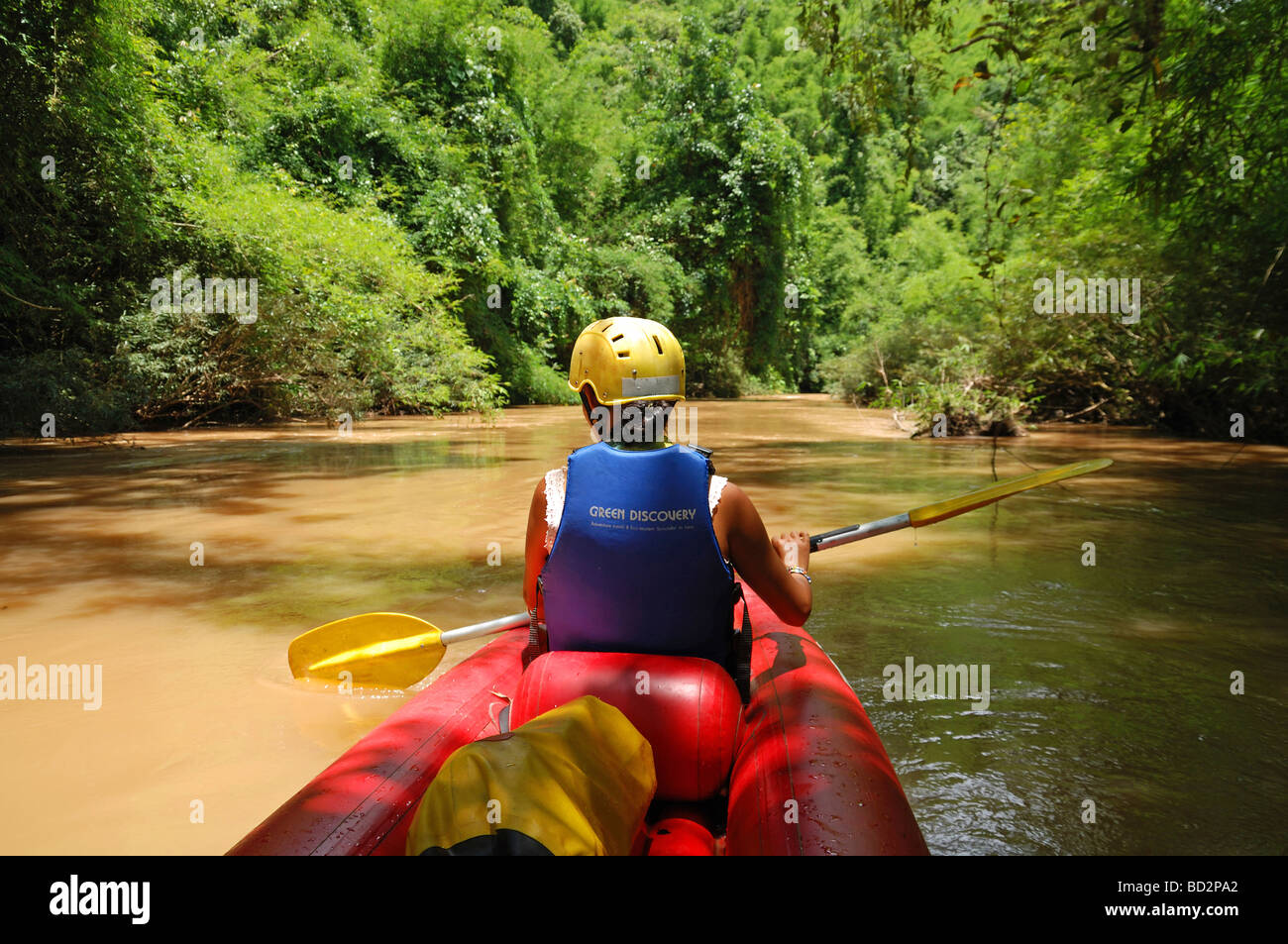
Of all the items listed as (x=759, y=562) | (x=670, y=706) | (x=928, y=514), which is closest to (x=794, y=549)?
(x=759, y=562)

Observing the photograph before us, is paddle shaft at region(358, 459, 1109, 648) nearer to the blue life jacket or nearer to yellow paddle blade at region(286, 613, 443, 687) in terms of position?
yellow paddle blade at region(286, 613, 443, 687)

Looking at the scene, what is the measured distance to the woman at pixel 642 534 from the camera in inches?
70.5

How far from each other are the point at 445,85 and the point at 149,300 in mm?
9899

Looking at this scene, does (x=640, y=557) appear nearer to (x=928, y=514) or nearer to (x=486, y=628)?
(x=486, y=628)

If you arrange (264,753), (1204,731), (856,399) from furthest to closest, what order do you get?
(856,399), (1204,731), (264,753)

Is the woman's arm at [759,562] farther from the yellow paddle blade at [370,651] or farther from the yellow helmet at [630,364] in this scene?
the yellow paddle blade at [370,651]

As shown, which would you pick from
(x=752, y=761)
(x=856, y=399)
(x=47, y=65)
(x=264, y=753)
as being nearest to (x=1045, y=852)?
(x=752, y=761)

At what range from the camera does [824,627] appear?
4020mm

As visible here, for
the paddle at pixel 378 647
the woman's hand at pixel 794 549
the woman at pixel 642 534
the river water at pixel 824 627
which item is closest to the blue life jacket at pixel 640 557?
the woman at pixel 642 534

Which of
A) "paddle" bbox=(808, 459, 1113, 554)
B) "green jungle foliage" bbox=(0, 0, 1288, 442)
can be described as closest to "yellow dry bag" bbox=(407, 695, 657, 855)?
"paddle" bbox=(808, 459, 1113, 554)

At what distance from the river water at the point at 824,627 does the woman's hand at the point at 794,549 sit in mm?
811

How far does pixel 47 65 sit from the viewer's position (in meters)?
8.45

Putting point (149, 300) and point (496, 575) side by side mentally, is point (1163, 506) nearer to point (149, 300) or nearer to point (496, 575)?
point (496, 575)
